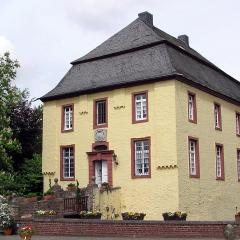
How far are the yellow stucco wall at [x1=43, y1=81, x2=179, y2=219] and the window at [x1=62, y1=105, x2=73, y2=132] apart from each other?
12.2 inches

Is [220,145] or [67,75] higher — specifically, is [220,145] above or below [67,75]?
below

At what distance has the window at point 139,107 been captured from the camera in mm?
27078

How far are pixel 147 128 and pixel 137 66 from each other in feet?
12.3

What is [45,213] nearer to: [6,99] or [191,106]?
[6,99]

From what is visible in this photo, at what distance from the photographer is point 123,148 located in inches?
1081

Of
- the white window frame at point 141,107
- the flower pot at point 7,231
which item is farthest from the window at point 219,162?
the flower pot at point 7,231

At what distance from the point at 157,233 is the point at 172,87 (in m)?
8.84

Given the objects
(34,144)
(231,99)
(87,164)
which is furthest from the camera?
(34,144)

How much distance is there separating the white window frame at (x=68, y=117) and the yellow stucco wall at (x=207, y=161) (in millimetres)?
7016

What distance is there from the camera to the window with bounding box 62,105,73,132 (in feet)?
98.8

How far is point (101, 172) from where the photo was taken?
1125 inches

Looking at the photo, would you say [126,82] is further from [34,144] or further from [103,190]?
[34,144]

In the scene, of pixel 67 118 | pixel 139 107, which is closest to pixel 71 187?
pixel 67 118

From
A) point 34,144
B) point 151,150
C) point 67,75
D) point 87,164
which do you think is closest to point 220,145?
point 151,150
